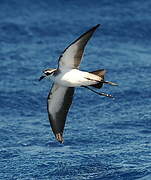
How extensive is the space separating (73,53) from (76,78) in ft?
1.22

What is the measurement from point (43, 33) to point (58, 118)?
6.43 meters

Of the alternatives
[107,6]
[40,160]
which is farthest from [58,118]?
[107,6]

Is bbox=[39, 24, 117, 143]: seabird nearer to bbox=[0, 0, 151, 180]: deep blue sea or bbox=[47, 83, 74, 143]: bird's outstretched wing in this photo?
bbox=[47, 83, 74, 143]: bird's outstretched wing

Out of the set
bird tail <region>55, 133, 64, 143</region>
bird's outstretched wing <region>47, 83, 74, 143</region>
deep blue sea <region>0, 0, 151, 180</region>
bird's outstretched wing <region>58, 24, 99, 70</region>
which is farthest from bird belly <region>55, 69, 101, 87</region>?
deep blue sea <region>0, 0, 151, 180</region>

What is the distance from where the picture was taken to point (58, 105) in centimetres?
1181

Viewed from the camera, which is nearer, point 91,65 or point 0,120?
point 0,120

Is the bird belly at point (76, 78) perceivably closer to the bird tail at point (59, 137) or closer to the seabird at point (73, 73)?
the seabird at point (73, 73)

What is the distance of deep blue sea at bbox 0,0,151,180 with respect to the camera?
1202 cm

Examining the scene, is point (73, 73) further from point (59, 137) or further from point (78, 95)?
point (78, 95)

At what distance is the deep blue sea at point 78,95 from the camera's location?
12023 mm

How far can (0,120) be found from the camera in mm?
14156

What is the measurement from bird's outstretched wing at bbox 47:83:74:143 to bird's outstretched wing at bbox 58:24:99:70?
603 millimetres

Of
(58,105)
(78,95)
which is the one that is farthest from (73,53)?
(78,95)

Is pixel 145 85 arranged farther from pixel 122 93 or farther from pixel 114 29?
pixel 114 29
